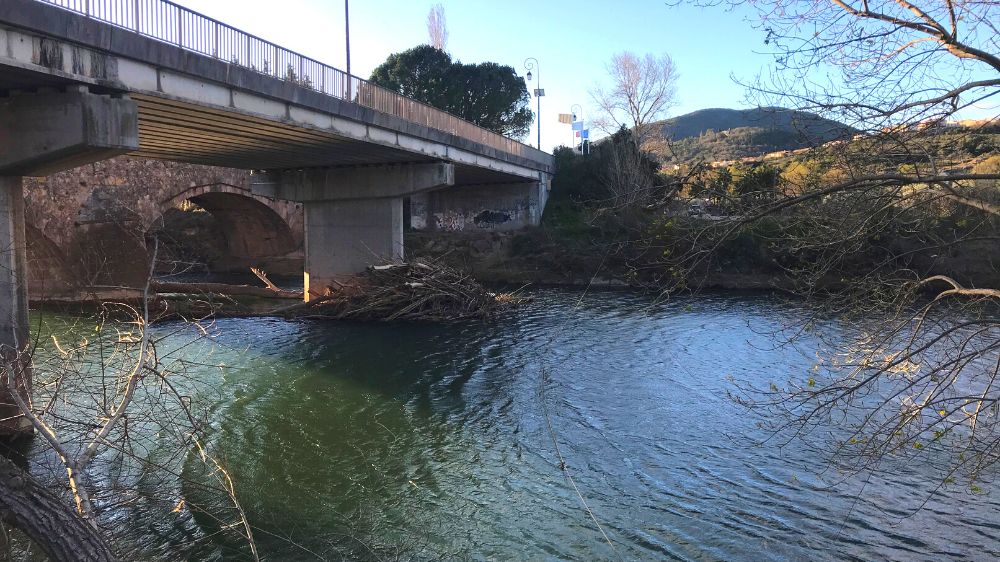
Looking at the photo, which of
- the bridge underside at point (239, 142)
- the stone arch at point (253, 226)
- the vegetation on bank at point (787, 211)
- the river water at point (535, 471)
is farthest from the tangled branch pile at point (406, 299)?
the vegetation on bank at point (787, 211)

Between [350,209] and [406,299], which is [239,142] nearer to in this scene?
[350,209]

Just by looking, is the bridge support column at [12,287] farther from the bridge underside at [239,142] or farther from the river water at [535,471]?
the river water at [535,471]

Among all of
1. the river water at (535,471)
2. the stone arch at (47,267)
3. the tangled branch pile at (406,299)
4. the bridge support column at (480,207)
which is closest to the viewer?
the river water at (535,471)

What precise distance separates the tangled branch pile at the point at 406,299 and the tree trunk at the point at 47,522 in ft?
51.5

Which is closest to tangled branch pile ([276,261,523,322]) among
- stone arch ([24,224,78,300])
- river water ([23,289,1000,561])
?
river water ([23,289,1000,561])

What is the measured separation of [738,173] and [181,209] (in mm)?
39949

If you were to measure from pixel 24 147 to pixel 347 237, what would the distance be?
1334 centimetres

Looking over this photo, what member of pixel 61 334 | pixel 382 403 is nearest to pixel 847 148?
pixel 382 403

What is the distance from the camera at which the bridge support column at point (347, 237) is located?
2233 cm

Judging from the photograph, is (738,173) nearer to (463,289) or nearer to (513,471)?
(513,471)

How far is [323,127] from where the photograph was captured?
15.9 metres

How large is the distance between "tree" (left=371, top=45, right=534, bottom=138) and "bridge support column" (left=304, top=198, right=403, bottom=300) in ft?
79.5

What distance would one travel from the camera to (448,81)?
1810 inches

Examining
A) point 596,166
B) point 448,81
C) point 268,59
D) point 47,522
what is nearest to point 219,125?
point 268,59
